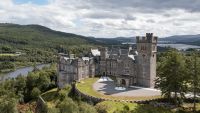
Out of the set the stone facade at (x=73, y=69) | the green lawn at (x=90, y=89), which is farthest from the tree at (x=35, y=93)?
the green lawn at (x=90, y=89)

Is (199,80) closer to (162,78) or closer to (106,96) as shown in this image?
(162,78)

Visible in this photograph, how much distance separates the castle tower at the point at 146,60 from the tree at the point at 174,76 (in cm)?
1644

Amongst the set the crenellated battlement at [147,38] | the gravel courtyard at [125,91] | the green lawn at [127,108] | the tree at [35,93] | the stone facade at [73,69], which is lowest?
the tree at [35,93]

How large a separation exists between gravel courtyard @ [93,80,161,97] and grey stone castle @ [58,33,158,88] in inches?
134

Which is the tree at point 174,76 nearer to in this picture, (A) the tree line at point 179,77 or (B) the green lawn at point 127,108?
(A) the tree line at point 179,77

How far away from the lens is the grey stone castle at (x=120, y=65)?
8181cm

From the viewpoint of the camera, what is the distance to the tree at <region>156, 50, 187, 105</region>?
61.8 m

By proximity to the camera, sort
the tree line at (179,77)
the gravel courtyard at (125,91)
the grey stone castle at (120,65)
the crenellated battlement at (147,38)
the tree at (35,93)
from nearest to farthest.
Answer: the tree line at (179,77) < the gravel courtyard at (125,91) < the crenellated battlement at (147,38) < the grey stone castle at (120,65) < the tree at (35,93)

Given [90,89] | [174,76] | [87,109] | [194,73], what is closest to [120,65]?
[90,89]

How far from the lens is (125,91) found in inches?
2987

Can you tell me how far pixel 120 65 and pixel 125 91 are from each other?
1616 centimetres

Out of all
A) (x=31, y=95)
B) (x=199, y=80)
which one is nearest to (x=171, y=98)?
(x=199, y=80)

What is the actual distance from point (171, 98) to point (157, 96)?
4066mm

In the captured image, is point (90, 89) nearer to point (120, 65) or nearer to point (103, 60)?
point (120, 65)
